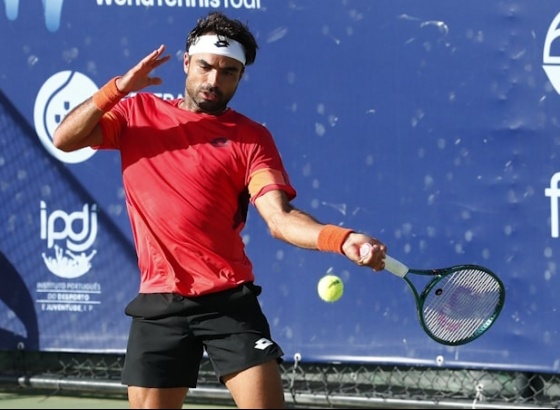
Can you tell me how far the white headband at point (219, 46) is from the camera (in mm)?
4117

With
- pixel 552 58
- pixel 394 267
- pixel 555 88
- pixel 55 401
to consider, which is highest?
pixel 552 58

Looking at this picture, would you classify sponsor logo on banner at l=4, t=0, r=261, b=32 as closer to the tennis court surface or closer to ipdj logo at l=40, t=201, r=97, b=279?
ipdj logo at l=40, t=201, r=97, b=279

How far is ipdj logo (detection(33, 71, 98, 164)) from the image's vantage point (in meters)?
6.04

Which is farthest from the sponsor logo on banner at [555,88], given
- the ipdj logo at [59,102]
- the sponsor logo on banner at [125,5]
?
the ipdj logo at [59,102]

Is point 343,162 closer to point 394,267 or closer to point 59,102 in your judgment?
point 59,102

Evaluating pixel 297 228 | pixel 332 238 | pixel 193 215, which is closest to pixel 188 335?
pixel 193 215

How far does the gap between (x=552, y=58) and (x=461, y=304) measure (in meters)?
1.83

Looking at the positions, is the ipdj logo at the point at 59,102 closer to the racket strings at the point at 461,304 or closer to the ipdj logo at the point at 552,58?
the ipdj logo at the point at 552,58

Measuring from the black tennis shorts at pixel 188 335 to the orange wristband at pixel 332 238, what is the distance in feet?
1.74

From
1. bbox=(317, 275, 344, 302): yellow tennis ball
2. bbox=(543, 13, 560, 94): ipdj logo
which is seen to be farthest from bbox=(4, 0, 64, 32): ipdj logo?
bbox=(543, 13, 560, 94): ipdj logo

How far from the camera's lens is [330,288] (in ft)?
18.5

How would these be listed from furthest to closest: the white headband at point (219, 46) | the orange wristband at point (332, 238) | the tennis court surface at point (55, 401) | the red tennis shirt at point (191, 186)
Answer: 1. the tennis court surface at point (55, 401)
2. the white headband at point (219, 46)
3. the red tennis shirt at point (191, 186)
4. the orange wristband at point (332, 238)

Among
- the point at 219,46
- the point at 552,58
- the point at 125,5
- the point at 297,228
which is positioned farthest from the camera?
the point at 125,5

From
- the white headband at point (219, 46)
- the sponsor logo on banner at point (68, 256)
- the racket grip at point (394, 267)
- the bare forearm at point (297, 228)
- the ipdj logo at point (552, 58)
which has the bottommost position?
the sponsor logo on banner at point (68, 256)
